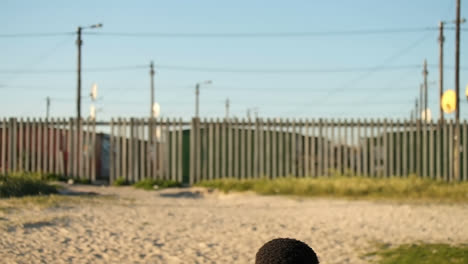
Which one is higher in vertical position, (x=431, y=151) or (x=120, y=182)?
(x=431, y=151)

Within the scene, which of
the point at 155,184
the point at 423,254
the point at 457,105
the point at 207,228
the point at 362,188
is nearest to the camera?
the point at 423,254

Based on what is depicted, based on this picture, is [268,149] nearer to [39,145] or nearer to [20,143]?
[39,145]

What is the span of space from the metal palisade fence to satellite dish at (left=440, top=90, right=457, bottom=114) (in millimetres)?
1874

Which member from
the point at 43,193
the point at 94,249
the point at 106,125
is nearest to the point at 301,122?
the point at 106,125

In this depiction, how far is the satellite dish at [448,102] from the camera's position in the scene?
18281mm

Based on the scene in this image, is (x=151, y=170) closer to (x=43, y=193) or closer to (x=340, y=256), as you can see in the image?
(x=43, y=193)

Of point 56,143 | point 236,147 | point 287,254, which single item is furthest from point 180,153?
point 287,254

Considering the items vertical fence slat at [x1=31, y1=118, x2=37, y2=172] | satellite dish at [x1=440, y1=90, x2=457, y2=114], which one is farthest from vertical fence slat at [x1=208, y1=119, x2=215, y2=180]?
satellite dish at [x1=440, y1=90, x2=457, y2=114]

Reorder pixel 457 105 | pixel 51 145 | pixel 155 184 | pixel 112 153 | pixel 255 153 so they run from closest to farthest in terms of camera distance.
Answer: pixel 155 184
pixel 255 153
pixel 112 153
pixel 51 145
pixel 457 105

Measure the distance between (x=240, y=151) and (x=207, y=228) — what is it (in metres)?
7.21

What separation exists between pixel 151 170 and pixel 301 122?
14.3 ft

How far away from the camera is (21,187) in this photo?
39.6 ft

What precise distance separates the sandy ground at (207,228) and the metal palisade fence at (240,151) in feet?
10.6

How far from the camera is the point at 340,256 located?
779 centimetres
